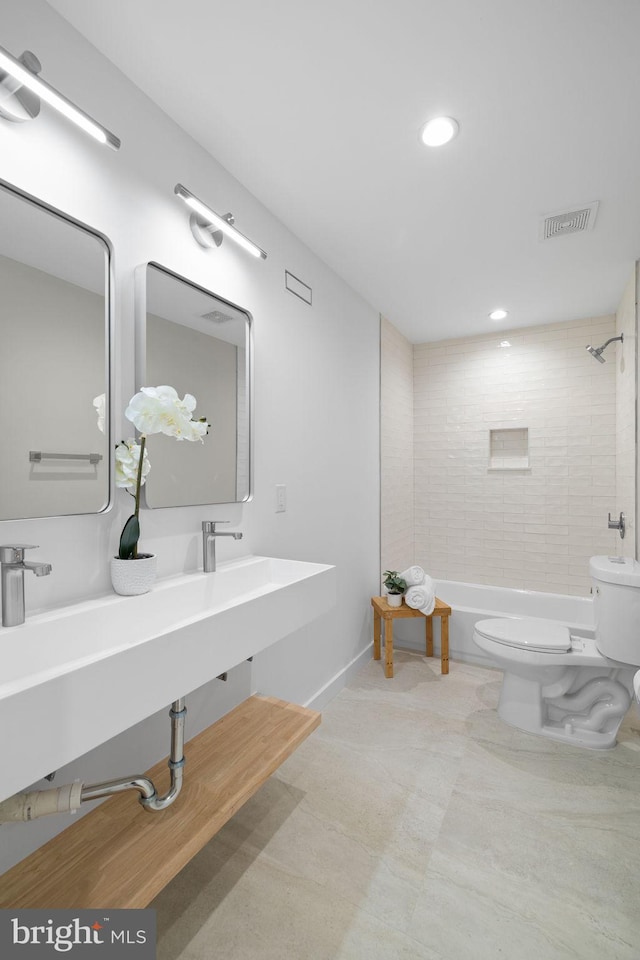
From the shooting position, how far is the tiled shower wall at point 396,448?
346 centimetres

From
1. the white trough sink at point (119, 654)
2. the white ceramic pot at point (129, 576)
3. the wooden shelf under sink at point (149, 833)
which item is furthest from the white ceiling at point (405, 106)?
the wooden shelf under sink at point (149, 833)

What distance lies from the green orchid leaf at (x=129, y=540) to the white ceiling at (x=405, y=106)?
129 centimetres

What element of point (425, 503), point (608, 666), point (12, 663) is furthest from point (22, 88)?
point (425, 503)

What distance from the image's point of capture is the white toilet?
2.18m

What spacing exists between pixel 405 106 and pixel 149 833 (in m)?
2.34

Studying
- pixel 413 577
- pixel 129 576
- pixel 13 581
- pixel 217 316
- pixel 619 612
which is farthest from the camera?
pixel 413 577

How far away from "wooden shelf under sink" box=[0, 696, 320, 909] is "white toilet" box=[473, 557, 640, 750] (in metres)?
1.27

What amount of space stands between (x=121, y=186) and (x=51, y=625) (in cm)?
127

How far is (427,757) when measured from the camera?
213 cm

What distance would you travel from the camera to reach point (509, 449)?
381cm

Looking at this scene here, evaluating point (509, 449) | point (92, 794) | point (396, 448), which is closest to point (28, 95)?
point (92, 794)

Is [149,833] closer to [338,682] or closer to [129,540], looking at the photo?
[129,540]

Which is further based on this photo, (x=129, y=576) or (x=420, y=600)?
(x=420, y=600)

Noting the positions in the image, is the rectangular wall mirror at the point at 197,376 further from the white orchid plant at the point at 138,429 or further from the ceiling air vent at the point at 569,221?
the ceiling air vent at the point at 569,221
